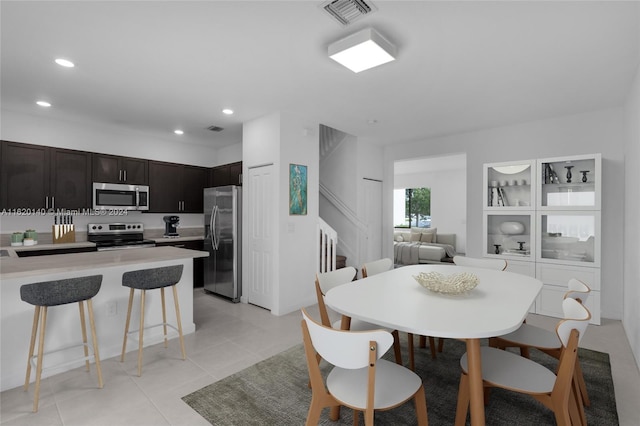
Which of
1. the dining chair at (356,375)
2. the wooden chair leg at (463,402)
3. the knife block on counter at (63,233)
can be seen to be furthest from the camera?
the knife block on counter at (63,233)

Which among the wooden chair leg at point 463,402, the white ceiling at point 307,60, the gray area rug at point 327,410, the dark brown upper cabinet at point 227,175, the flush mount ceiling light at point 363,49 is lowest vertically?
the gray area rug at point 327,410

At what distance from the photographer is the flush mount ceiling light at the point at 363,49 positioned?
2.25 meters

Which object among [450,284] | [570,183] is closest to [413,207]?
[570,183]

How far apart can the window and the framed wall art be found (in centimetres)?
604

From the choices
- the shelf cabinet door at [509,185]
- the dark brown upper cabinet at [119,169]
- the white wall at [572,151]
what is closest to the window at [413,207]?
the white wall at [572,151]

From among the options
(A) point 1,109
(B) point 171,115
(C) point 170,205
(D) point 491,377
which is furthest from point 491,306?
(A) point 1,109

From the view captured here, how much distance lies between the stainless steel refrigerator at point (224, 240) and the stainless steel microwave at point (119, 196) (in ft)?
3.45

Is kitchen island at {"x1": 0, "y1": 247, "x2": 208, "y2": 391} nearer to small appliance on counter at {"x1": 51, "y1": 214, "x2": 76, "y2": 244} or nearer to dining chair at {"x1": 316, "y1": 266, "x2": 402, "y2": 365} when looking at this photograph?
dining chair at {"x1": 316, "y1": 266, "x2": 402, "y2": 365}

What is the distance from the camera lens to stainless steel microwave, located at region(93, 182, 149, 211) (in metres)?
4.65

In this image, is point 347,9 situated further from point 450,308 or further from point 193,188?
point 193,188

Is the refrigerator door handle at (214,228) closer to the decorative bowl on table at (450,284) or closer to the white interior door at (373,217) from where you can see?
the white interior door at (373,217)

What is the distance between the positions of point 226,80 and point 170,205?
3.11 m

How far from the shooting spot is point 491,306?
70.1 inches

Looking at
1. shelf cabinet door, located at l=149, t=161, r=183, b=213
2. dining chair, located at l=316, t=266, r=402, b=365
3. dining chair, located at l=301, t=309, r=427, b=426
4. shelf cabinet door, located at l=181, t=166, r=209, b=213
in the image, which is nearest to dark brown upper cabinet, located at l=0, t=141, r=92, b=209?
shelf cabinet door, located at l=149, t=161, r=183, b=213
